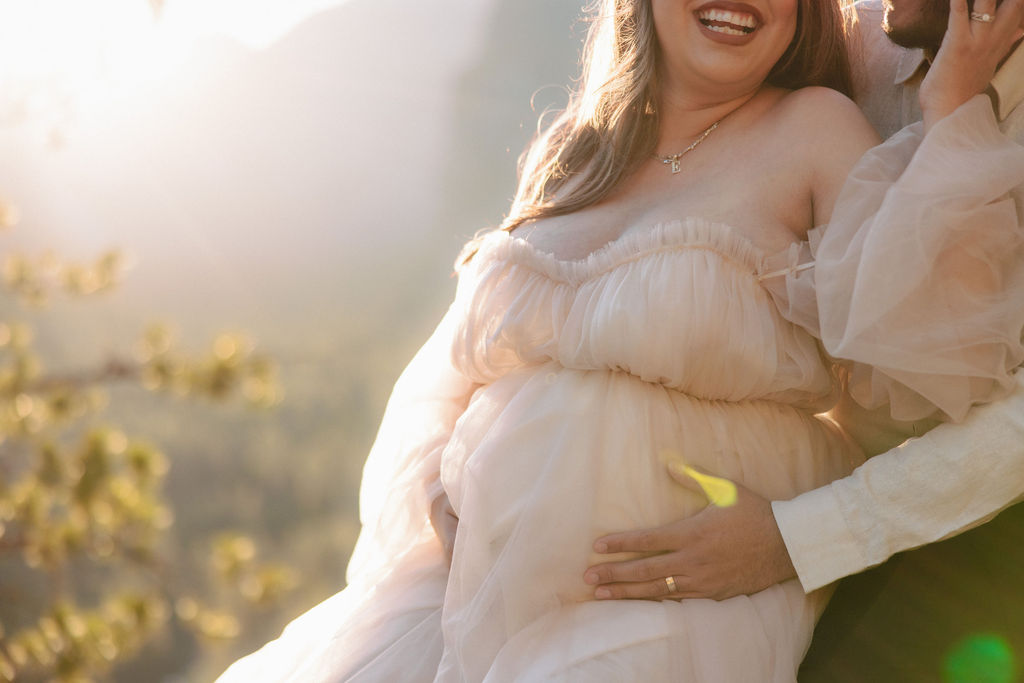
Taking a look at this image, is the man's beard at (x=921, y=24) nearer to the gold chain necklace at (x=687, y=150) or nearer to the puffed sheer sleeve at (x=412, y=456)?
the gold chain necklace at (x=687, y=150)

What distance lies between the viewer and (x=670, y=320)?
1.37m

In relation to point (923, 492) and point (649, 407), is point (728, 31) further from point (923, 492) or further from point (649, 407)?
point (923, 492)

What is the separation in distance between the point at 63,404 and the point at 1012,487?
208 centimetres

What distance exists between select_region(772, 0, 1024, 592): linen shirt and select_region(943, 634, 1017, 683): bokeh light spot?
0.15m

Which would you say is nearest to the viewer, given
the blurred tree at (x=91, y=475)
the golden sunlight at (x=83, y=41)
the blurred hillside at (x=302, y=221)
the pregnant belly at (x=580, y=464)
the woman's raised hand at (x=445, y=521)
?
the pregnant belly at (x=580, y=464)

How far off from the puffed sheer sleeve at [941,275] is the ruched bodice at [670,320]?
0.13 m

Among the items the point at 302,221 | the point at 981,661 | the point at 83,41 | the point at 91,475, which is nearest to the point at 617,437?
the point at 981,661

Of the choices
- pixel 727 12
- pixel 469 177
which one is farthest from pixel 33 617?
pixel 727 12

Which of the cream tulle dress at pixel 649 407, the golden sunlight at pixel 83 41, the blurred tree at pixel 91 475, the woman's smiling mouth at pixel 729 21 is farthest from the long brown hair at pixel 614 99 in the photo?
the golden sunlight at pixel 83 41

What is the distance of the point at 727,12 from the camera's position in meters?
1.60

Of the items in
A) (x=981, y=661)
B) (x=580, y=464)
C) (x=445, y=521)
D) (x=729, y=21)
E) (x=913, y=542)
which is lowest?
(x=981, y=661)

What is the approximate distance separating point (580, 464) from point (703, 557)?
215mm

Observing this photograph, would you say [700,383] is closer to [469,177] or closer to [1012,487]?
[1012,487]

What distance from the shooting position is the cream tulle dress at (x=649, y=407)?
48.7 inches
